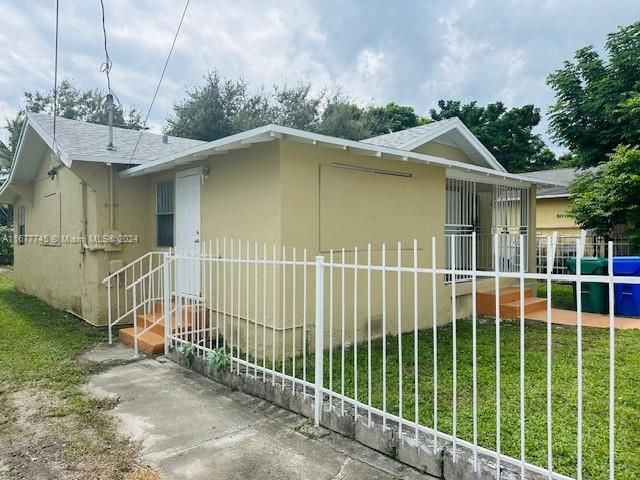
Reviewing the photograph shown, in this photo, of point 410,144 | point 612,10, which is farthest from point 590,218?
point 612,10

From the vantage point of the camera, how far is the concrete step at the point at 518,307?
28.6ft

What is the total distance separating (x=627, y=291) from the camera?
8539 mm

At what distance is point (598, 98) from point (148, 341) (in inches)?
587

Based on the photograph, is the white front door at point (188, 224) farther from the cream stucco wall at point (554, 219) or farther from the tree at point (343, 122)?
the tree at point (343, 122)

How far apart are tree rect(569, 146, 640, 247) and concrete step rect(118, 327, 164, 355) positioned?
441 inches

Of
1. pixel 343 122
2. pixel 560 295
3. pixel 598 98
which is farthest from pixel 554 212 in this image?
pixel 343 122

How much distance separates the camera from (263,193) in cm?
581

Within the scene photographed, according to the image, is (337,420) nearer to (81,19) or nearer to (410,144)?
(410,144)

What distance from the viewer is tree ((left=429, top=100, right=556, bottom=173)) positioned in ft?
91.5

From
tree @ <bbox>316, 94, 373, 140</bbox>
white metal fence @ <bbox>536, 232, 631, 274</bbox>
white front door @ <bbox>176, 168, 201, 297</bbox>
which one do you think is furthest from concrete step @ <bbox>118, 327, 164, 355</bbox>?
tree @ <bbox>316, 94, 373, 140</bbox>

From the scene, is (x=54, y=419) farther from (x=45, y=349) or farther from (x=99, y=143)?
(x=99, y=143)

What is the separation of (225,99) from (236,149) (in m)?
21.1

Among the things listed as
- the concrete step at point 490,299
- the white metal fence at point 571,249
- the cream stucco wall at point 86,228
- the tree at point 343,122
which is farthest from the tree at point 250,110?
the concrete step at point 490,299

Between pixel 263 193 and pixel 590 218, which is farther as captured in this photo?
pixel 590 218
